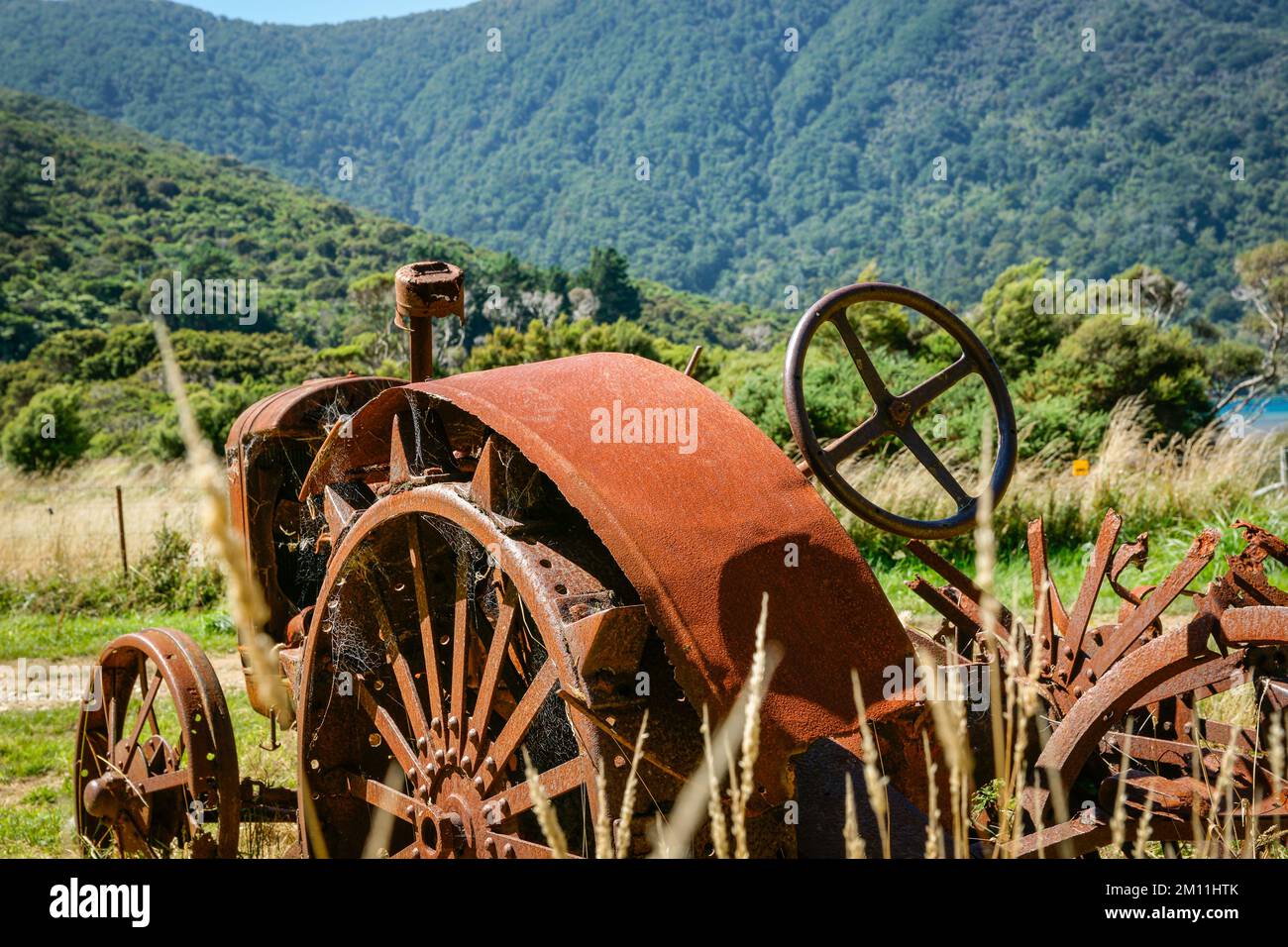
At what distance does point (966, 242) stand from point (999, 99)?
109 ft

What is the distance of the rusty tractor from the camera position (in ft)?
6.15

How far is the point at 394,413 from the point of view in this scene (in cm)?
266

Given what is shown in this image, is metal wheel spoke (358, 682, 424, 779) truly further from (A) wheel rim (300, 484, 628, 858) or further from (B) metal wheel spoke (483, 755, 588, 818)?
(B) metal wheel spoke (483, 755, 588, 818)

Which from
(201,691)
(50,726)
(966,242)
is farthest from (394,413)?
(966,242)

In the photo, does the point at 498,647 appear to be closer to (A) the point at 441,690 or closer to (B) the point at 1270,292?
(A) the point at 441,690

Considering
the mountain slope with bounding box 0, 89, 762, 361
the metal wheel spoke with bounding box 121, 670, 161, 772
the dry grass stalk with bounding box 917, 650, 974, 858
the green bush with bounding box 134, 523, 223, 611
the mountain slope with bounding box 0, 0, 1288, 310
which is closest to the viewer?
the dry grass stalk with bounding box 917, 650, 974, 858

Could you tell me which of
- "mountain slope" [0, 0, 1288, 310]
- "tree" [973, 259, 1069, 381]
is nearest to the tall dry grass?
"tree" [973, 259, 1069, 381]

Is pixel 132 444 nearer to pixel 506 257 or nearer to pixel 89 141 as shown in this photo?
pixel 506 257

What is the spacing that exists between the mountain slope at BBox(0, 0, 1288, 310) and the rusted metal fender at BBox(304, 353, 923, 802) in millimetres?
57083

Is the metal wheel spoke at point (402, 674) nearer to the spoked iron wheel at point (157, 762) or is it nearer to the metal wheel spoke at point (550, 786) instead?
the metal wheel spoke at point (550, 786)

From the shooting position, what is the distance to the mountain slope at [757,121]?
217 ft

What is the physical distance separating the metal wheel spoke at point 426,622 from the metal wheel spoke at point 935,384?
133cm

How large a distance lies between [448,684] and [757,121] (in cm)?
11156

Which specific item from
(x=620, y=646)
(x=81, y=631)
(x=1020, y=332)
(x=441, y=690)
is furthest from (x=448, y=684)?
(x=1020, y=332)
